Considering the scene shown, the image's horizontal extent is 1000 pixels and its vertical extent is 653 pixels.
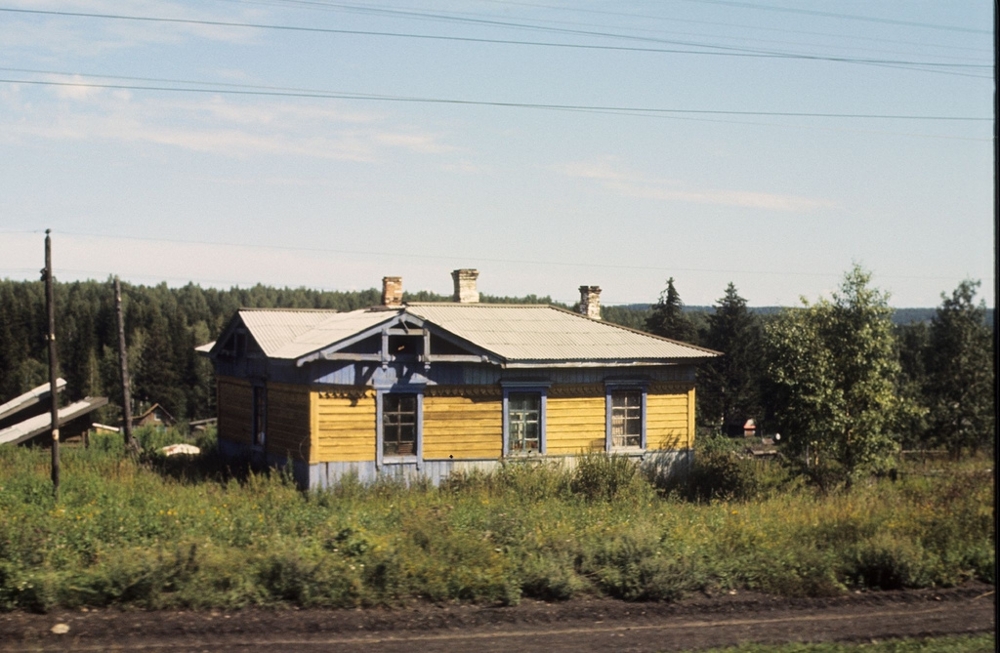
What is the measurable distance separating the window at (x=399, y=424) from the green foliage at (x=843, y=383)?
31.4 feet

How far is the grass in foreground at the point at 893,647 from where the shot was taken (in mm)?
10414

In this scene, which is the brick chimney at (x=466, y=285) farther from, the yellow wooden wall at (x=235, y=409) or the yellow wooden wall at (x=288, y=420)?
the yellow wooden wall at (x=288, y=420)

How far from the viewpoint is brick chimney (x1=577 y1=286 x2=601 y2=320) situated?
2895 centimetres

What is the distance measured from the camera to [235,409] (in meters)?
25.7

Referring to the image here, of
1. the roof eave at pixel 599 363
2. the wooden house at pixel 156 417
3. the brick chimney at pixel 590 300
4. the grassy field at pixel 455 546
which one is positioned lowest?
the wooden house at pixel 156 417

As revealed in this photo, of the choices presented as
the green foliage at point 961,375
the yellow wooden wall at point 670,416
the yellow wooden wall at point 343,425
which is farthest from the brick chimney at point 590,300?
the green foliage at point 961,375

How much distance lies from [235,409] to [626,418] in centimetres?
1010

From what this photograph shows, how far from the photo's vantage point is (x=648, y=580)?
12867mm

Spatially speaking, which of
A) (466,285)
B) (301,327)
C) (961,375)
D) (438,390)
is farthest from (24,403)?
(961,375)

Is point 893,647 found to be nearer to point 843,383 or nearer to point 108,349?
point 843,383

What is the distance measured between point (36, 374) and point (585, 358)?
75386 millimetres

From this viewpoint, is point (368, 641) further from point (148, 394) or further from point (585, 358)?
point (148, 394)

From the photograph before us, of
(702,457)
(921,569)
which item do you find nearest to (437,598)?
(921,569)

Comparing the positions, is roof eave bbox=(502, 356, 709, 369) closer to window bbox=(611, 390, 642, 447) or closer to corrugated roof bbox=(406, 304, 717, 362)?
corrugated roof bbox=(406, 304, 717, 362)
